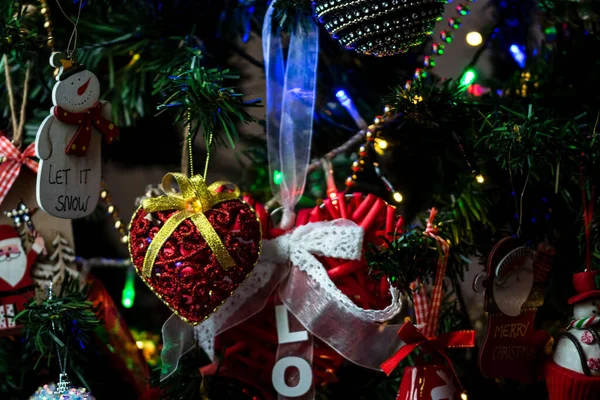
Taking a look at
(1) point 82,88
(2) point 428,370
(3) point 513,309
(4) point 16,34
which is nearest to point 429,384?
(2) point 428,370

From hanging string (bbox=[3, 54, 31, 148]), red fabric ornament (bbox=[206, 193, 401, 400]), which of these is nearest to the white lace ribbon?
red fabric ornament (bbox=[206, 193, 401, 400])

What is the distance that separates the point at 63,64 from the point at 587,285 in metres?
0.64

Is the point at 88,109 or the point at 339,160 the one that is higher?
the point at 88,109

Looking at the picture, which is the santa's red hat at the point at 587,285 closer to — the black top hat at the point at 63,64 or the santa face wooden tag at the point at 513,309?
the santa face wooden tag at the point at 513,309

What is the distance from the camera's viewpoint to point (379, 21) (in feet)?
3.06

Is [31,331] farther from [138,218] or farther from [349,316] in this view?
[349,316]

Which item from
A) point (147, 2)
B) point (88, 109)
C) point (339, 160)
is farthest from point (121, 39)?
point (339, 160)

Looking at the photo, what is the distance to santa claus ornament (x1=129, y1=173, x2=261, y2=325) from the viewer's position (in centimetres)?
100

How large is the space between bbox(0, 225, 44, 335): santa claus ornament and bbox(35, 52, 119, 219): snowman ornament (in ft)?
0.60

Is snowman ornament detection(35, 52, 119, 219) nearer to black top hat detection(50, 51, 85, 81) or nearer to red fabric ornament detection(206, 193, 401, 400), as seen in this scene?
black top hat detection(50, 51, 85, 81)

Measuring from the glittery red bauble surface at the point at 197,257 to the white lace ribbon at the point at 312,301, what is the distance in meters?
0.07

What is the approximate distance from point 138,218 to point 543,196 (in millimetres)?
548

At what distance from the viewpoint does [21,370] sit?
1.22 metres

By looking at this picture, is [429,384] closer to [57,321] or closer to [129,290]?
[57,321]
